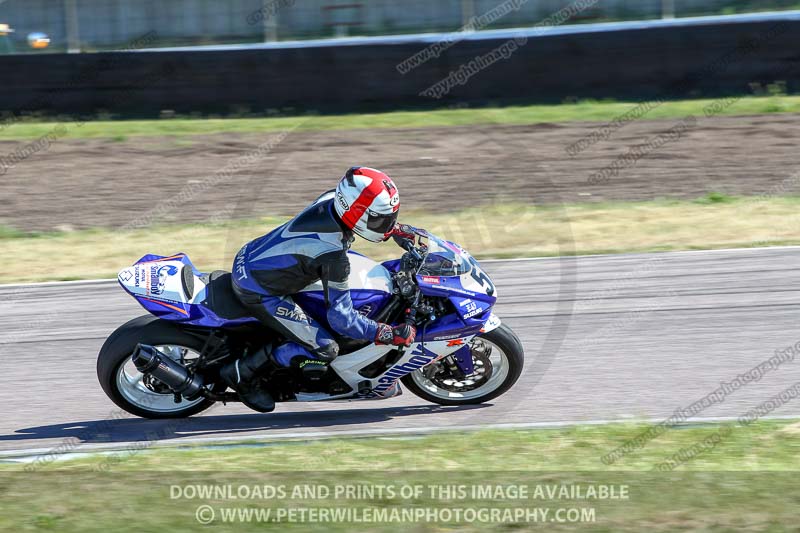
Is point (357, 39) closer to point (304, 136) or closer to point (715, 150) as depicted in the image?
point (304, 136)

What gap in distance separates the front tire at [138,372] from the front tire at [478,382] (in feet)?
5.08

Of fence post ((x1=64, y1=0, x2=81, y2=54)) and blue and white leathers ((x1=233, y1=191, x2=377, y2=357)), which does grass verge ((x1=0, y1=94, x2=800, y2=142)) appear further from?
blue and white leathers ((x1=233, y1=191, x2=377, y2=357))

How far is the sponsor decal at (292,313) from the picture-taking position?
22.6 feet

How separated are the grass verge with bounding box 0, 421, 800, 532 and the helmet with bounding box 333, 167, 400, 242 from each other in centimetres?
147

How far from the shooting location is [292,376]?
7164 millimetres

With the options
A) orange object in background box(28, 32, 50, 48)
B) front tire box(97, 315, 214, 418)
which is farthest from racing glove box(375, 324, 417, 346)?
orange object in background box(28, 32, 50, 48)

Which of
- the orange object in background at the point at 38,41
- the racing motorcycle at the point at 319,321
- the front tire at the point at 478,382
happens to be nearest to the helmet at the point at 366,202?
the racing motorcycle at the point at 319,321

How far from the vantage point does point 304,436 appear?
7.05 metres

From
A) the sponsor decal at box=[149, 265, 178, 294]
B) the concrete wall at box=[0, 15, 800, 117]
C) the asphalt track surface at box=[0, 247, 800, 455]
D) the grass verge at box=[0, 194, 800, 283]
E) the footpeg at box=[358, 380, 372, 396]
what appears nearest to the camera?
the sponsor decal at box=[149, 265, 178, 294]

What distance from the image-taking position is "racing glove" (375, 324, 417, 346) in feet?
22.5

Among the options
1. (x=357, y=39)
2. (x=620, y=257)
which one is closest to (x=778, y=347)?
(x=620, y=257)

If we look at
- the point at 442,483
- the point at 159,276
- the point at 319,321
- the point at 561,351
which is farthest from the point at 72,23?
the point at 442,483

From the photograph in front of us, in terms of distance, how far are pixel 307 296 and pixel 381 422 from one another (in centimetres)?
108

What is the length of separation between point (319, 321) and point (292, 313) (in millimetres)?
223
